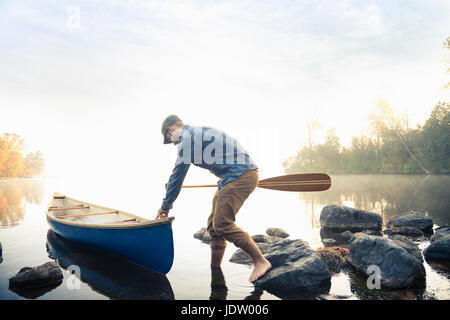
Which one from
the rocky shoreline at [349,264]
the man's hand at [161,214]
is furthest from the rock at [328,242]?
the man's hand at [161,214]

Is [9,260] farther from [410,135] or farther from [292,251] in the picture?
[410,135]

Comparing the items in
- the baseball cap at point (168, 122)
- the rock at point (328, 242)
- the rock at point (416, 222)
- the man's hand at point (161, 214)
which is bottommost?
the rock at point (328, 242)

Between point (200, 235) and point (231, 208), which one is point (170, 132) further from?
point (200, 235)

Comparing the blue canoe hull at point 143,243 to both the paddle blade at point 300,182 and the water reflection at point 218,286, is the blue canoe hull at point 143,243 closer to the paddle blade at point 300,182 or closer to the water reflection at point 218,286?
the water reflection at point 218,286

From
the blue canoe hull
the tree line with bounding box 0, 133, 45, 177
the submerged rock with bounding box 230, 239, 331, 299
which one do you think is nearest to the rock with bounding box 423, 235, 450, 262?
the submerged rock with bounding box 230, 239, 331, 299

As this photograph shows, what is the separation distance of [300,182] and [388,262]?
200cm

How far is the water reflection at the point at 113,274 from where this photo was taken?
4012 mm

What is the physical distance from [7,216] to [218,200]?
11162 mm

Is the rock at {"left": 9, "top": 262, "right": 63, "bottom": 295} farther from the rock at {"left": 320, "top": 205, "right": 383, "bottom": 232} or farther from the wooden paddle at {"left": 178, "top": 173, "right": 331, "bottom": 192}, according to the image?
the rock at {"left": 320, "top": 205, "right": 383, "bottom": 232}

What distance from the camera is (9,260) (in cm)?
566

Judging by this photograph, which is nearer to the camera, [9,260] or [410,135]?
[9,260]

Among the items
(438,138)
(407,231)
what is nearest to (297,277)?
(407,231)

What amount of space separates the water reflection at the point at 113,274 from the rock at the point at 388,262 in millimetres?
2822
